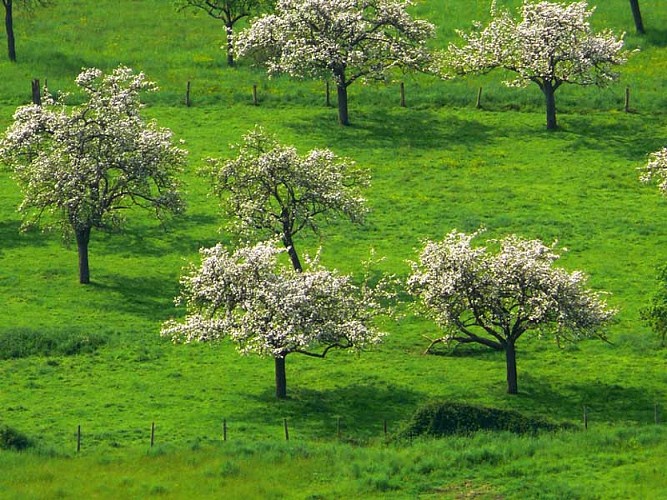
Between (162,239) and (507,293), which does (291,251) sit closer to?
(162,239)

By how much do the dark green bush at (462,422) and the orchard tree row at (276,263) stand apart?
509cm

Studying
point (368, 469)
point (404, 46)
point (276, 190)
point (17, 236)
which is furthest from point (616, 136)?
point (368, 469)

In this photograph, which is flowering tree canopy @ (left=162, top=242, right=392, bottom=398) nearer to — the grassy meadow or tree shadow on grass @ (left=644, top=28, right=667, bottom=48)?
the grassy meadow

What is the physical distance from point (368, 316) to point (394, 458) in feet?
33.2

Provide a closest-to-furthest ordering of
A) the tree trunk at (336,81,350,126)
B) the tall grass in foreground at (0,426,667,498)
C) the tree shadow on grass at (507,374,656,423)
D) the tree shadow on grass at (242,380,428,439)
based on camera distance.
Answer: the tall grass in foreground at (0,426,667,498) → the tree shadow on grass at (242,380,428,439) → the tree shadow on grass at (507,374,656,423) → the tree trunk at (336,81,350,126)

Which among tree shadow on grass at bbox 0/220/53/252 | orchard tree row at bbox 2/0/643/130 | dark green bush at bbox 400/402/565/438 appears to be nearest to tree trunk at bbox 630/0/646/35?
orchard tree row at bbox 2/0/643/130

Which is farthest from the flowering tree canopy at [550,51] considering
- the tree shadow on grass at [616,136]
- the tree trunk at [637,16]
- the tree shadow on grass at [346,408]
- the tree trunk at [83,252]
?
the tree shadow on grass at [346,408]

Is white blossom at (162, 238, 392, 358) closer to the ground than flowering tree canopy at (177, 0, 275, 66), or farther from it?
closer to the ground

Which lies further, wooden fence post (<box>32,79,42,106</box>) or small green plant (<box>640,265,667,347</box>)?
wooden fence post (<box>32,79,42,106</box>)

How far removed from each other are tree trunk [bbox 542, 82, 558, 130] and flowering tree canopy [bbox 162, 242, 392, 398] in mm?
41685

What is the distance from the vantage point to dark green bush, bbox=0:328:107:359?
7925cm

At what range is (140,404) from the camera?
72688 millimetres

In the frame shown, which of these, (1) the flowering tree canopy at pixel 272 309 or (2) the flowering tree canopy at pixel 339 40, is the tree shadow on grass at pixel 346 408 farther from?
(2) the flowering tree canopy at pixel 339 40

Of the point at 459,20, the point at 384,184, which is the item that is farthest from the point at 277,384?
the point at 459,20
